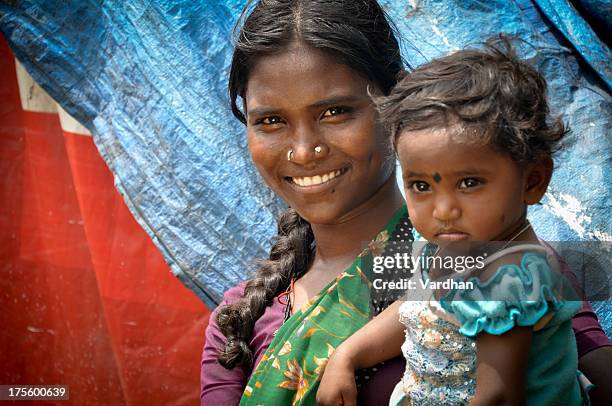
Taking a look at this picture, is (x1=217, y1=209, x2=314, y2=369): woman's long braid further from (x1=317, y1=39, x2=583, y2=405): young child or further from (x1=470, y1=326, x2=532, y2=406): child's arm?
(x1=470, y1=326, x2=532, y2=406): child's arm

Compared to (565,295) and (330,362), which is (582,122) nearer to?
(565,295)

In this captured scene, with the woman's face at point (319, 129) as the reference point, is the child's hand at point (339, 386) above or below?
below

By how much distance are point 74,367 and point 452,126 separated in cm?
193

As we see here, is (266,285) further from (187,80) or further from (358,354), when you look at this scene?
(187,80)

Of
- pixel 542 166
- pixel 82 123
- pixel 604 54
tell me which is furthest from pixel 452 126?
pixel 82 123

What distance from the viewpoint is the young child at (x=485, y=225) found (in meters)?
1.13

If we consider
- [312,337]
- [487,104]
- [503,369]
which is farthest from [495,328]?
[312,337]

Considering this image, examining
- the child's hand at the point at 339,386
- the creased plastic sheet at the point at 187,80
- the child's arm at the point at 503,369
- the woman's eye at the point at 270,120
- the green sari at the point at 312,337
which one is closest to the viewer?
the child's arm at the point at 503,369

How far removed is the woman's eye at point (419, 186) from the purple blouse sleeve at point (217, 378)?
63 centimetres

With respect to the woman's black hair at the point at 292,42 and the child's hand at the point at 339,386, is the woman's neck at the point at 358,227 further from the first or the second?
the child's hand at the point at 339,386

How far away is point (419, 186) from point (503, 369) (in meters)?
0.31

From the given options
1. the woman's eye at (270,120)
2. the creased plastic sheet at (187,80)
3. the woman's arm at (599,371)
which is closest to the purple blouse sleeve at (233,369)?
the woman's eye at (270,120)

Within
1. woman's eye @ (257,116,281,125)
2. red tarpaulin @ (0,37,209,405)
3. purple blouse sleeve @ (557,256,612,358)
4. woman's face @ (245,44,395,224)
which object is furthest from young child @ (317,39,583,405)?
red tarpaulin @ (0,37,209,405)

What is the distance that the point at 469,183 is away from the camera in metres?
1.19
